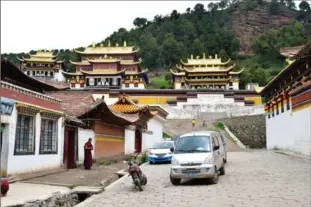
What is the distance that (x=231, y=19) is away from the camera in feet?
545

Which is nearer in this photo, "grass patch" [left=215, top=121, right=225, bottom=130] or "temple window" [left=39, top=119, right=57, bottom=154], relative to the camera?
"temple window" [left=39, top=119, right=57, bottom=154]

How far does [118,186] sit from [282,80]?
24505mm

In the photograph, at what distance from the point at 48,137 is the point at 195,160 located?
6.54m

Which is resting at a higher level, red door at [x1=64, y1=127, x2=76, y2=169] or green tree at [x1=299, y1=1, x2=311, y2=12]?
green tree at [x1=299, y1=1, x2=311, y2=12]

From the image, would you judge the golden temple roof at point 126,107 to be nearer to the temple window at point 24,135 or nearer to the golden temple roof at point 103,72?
→ the temple window at point 24,135

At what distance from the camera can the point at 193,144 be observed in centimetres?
1452

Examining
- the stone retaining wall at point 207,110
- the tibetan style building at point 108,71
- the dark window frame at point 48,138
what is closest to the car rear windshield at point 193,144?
the dark window frame at point 48,138

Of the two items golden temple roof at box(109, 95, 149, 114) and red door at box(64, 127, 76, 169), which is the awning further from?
golden temple roof at box(109, 95, 149, 114)

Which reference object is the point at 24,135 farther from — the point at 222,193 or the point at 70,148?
the point at 222,193

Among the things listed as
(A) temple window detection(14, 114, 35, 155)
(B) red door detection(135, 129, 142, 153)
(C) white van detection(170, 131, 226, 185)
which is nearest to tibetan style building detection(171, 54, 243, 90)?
(B) red door detection(135, 129, 142, 153)

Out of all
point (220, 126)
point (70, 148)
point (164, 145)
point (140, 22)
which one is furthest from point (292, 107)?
point (140, 22)

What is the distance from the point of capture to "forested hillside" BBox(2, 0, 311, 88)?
4803 inches

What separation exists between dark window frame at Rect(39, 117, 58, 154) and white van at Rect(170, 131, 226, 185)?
5381 millimetres

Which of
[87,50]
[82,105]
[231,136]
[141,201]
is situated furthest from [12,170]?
[87,50]
